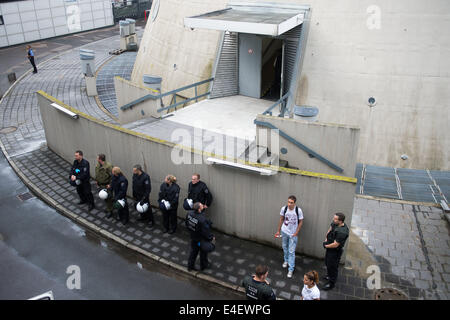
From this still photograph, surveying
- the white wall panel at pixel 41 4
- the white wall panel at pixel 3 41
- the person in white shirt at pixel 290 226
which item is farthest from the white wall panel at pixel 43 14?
the person in white shirt at pixel 290 226

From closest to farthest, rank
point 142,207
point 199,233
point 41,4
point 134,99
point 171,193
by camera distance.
Answer: point 199,233, point 171,193, point 142,207, point 134,99, point 41,4

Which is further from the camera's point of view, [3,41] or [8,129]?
[3,41]

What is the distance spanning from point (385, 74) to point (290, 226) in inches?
268

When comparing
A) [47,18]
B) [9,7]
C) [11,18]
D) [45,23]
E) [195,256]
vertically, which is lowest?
[195,256]

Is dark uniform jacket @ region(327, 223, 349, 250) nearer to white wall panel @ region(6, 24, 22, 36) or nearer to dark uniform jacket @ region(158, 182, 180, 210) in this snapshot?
dark uniform jacket @ region(158, 182, 180, 210)

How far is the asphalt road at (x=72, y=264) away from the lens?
7883 millimetres

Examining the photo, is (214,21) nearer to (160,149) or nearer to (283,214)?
(160,149)

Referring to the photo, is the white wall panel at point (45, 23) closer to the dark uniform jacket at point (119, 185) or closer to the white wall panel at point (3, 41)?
the white wall panel at point (3, 41)

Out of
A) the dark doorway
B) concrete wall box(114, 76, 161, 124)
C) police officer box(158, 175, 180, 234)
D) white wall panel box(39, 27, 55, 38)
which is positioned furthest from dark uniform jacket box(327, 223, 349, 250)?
white wall panel box(39, 27, 55, 38)

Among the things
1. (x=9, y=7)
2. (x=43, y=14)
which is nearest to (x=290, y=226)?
(x=9, y=7)

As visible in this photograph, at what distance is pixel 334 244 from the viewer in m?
7.30

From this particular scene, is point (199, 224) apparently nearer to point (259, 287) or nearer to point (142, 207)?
point (259, 287)

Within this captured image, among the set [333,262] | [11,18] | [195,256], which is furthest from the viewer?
[11,18]

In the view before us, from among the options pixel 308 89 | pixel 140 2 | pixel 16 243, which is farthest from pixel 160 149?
pixel 140 2
